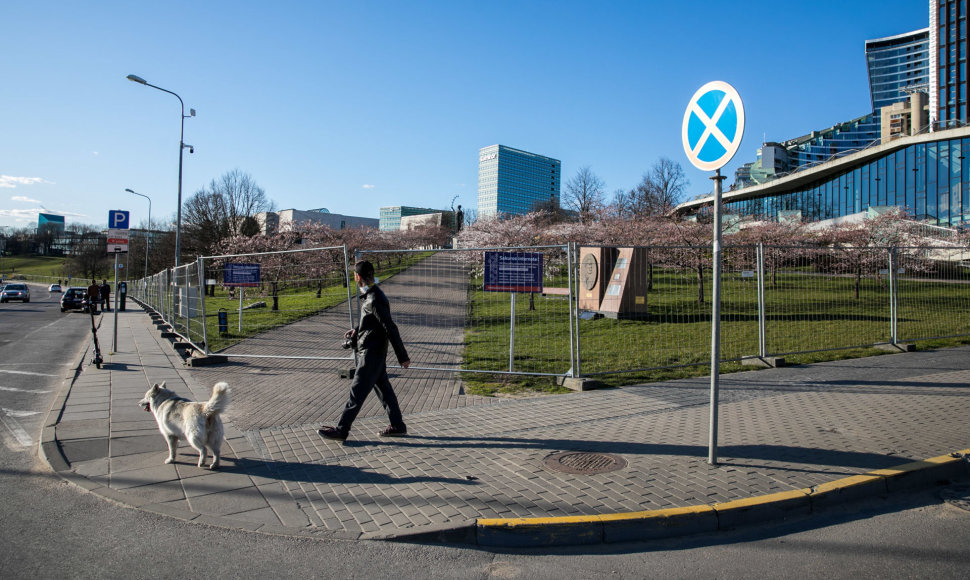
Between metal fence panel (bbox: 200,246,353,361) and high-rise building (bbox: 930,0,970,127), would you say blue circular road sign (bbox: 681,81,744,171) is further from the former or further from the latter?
high-rise building (bbox: 930,0,970,127)

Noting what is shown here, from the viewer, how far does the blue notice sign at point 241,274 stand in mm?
12859

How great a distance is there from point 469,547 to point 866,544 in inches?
102

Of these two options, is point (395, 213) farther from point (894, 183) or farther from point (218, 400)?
point (218, 400)

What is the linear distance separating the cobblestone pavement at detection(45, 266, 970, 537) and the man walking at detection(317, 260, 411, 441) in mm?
240

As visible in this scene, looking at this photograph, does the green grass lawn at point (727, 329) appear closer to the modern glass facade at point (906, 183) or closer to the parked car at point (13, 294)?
the modern glass facade at point (906, 183)

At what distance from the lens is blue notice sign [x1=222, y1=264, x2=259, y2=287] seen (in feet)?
42.2

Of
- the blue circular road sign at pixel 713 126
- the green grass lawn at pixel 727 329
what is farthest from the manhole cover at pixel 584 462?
the green grass lawn at pixel 727 329

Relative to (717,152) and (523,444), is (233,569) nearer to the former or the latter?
(523,444)

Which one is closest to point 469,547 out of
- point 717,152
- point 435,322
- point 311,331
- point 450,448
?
point 450,448

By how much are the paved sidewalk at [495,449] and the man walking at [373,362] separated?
191 millimetres

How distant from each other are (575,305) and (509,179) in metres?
175

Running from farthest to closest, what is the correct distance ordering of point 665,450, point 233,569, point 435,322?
point 435,322 < point 665,450 < point 233,569

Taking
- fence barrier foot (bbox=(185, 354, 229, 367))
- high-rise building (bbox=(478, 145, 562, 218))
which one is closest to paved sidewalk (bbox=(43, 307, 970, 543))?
fence barrier foot (bbox=(185, 354, 229, 367))

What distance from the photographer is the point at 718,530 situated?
388 centimetres
